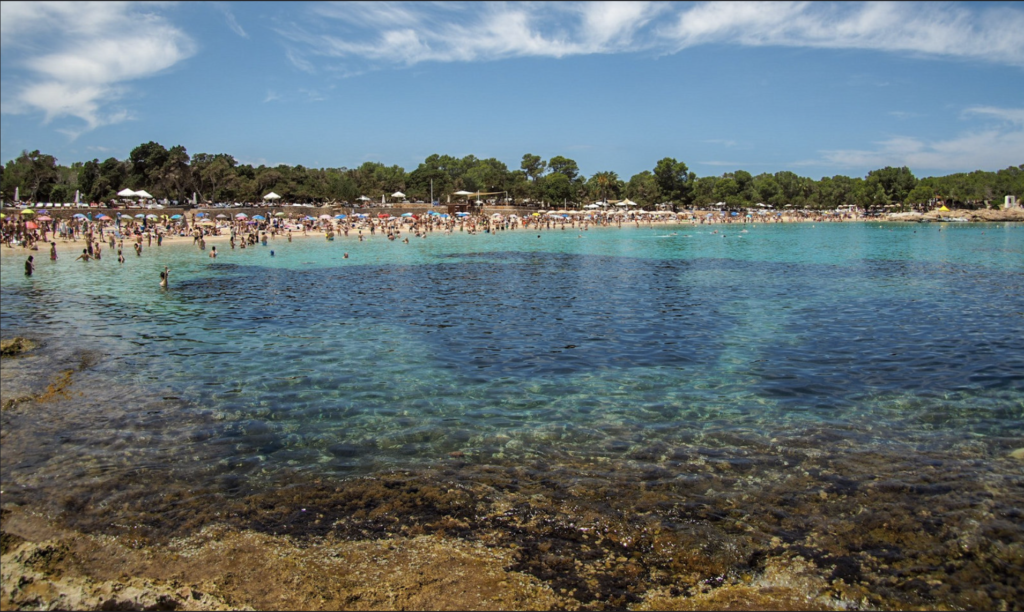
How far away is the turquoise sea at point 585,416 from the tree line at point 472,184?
69.0 metres

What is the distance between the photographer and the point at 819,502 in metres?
6.23

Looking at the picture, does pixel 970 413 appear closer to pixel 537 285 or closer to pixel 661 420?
pixel 661 420

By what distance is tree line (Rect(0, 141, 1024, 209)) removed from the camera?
80312 millimetres

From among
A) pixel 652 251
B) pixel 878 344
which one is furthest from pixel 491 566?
pixel 652 251

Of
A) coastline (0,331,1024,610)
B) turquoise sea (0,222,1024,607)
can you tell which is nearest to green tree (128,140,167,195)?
turquoise sea (0,222,1024,607)

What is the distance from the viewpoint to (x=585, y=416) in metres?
9.02

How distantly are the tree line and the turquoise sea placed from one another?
226 ft

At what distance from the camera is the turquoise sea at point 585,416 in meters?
5.92

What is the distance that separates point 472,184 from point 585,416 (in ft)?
379

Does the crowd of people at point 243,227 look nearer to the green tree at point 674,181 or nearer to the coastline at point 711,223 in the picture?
the coastline at point 711,223

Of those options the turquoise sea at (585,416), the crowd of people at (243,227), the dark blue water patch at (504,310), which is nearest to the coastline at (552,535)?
the turquoise sea at (585,416)

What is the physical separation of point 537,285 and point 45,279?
21.6m

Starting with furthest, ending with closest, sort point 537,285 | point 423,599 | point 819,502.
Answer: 1. point 537,285
2. point 819,502
3. point 423,599

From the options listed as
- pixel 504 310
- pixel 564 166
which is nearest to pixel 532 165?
pixel 564 166
